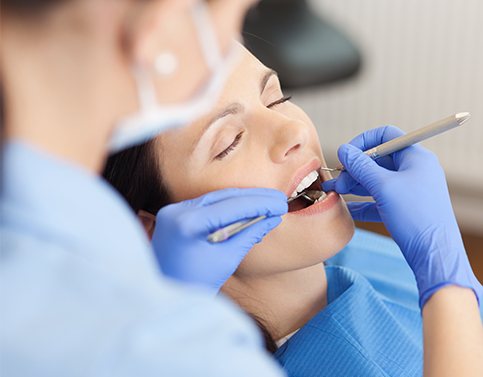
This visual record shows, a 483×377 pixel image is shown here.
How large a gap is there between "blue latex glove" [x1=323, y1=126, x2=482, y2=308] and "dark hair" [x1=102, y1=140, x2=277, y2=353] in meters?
0.30

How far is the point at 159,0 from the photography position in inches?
31.2

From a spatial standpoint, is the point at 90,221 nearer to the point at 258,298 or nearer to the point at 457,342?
the point at 457,342

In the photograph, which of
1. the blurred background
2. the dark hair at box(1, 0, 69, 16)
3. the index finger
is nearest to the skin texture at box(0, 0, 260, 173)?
the dark hair at box(1, 0, 69, 16)

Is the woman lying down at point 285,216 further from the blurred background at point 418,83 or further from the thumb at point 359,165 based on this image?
the blurred background at point 418,83

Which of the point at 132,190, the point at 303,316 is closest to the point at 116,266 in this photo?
the point at 132,190

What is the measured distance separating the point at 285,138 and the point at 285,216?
0.14 m

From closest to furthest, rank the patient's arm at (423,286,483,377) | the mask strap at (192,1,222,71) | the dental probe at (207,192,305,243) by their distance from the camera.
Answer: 1. the mask strap at (192,1,222,71)
2. the patient's arm at (423,286,483,377)
3. the dental probe at (207,192,305,243)

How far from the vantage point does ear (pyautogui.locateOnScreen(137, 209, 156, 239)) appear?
1520mm

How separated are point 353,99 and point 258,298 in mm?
2033

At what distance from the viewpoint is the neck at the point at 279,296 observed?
1.57 metres

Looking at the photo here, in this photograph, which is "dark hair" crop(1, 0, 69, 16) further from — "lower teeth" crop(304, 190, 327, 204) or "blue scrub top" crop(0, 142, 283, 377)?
"lower teeth" crop(304, 190, 327, 204)

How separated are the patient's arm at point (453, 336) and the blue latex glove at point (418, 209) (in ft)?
0.14

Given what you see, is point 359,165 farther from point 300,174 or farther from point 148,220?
point 148,220

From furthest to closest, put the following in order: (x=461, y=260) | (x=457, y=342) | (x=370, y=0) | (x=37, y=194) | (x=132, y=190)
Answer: (x=370, y=0)
(x=132, y=190)
(x=461, y=260)
(x=457, y=342)
(x=37, y=194)
